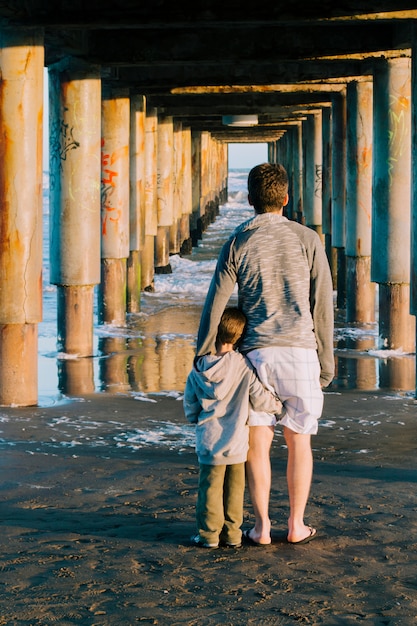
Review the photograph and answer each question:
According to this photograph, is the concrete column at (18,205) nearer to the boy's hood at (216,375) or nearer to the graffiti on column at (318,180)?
the boy's hood at (216,375)

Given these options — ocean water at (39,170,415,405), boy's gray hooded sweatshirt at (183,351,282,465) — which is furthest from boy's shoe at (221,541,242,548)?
ocean water at (39,170,415,405)

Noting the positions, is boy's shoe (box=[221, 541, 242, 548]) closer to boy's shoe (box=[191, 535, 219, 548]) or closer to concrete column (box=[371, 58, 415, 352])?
boy's shoe (box=[191, 535, 219, 548])

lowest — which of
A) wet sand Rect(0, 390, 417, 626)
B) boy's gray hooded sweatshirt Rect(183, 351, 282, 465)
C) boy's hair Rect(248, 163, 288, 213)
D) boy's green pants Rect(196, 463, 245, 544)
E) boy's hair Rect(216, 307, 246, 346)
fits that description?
wet sand Rect(0, 390, 417, 626)

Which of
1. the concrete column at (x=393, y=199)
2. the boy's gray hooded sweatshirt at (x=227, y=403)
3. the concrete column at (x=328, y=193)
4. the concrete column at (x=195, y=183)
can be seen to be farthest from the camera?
the concrete column at (x=195, y=183)

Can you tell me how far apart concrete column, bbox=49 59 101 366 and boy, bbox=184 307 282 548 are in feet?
24.9

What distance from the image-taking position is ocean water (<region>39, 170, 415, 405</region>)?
10.9 metres

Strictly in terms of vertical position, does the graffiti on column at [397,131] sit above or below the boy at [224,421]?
above

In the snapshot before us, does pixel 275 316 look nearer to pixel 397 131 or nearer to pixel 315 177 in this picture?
pixel 397 131

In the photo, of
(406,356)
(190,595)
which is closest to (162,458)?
(190,595)

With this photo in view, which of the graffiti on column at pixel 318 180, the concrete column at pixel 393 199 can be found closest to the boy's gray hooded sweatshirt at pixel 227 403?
the concrete column at pixel 393 199

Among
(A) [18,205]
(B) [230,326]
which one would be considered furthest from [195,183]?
(B) [230,326]

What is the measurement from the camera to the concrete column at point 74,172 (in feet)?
40.5

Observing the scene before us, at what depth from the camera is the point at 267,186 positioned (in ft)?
16.6

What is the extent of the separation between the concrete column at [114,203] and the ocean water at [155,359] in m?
0.41
